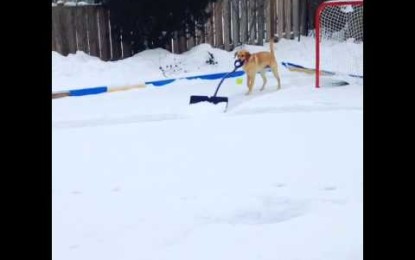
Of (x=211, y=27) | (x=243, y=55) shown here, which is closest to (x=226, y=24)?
(x=211, y=27)

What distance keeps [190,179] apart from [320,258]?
1.52m

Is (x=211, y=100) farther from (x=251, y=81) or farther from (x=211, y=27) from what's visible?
(x=211, y=27)

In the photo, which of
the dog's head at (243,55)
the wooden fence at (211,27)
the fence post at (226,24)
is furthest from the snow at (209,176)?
the fence post at (226,24)

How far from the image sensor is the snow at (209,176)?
8.89 feet

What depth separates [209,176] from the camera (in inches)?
151

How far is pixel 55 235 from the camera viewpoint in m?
2.90

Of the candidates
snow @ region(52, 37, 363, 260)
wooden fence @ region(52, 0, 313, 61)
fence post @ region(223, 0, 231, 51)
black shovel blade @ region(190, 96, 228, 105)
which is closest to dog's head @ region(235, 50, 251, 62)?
snow @ region(52, 37, 363, 260)

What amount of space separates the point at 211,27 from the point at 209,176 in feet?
23.4

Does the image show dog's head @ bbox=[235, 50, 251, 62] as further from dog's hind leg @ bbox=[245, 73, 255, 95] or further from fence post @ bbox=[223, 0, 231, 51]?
fence post @ bbox=[223, 0, 231, 51]

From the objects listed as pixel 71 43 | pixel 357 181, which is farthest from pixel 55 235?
pixel 71 43

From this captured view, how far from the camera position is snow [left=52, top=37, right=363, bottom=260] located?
2.71 meters

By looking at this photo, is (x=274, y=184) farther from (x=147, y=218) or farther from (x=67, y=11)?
(x=67, y=11)

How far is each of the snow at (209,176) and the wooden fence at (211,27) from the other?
106 inches
